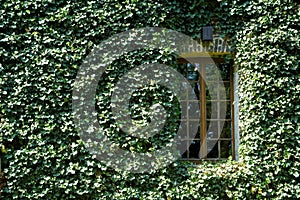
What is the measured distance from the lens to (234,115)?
540 centimetres

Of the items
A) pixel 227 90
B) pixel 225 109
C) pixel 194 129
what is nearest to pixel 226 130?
A: pixel 225 109

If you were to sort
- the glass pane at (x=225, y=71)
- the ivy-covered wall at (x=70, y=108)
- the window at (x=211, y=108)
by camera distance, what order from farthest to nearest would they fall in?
the glass pane at (x=225, y=71) < the window at (x=211, y=108) < the ivy-covered wall at (x=70, y=108)

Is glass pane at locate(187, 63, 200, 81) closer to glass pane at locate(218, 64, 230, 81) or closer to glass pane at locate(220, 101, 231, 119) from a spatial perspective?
glass pane at locate(218, 64, 230, 81)

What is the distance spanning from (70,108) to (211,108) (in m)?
1.99

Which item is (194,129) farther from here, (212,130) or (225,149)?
(225,149)

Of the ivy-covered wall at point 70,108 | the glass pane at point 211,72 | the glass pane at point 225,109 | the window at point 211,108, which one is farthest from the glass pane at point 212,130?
the glass pane at point 211,72

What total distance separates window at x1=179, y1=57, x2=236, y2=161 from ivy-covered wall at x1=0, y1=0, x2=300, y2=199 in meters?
0.28

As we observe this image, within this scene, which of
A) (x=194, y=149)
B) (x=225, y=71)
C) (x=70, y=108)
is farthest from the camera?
(x=225, y=71)

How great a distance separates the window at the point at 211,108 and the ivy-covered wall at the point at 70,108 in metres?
0.28

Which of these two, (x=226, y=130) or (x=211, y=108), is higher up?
(x=211, y=108)

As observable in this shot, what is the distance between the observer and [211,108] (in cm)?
547

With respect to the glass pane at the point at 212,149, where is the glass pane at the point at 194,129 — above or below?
above

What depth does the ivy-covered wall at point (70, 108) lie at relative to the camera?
16.3ft

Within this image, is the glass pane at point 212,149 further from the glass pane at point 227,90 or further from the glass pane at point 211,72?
the glass pane at point 211,72
